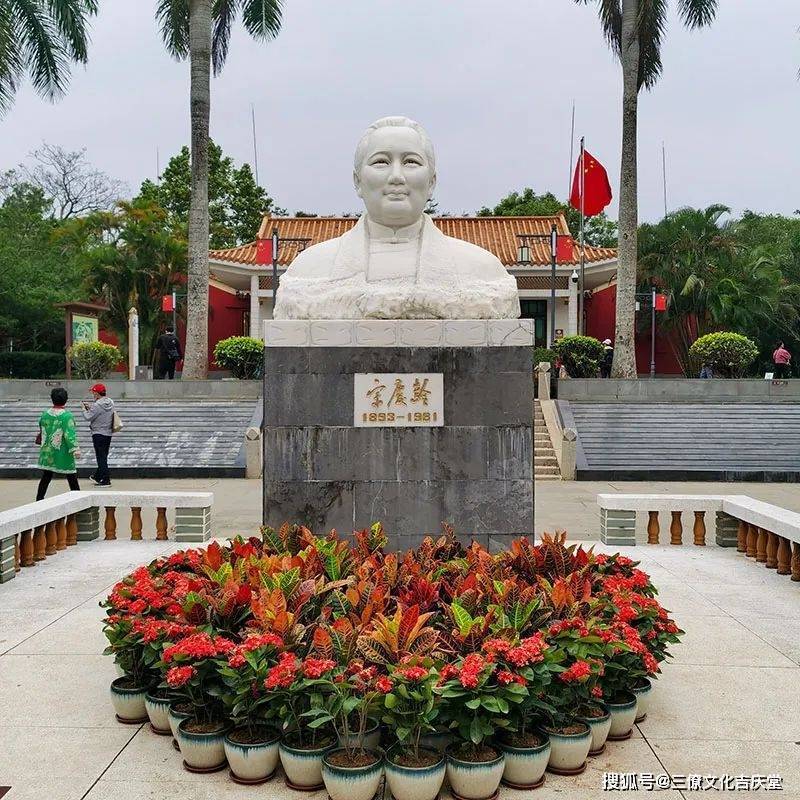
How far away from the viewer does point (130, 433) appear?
13.3m

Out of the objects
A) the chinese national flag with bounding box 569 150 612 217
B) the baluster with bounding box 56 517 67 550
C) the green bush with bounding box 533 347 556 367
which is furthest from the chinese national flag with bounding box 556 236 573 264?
the baluster with bounding box 56 517 67 550

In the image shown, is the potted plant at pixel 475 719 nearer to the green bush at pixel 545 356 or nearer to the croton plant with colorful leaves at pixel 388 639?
the croton plant with colorful leaves at pixel 388 639

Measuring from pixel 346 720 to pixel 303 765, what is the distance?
0.19m

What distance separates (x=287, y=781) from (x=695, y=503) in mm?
4678

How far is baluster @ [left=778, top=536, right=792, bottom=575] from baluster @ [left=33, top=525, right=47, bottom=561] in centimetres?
502

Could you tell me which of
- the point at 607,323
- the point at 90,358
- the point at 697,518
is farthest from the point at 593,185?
the point at 697,518

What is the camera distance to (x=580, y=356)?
16875mm

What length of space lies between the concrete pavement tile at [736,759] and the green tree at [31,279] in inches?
916

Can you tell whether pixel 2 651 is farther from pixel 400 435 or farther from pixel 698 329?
pixel 698 329

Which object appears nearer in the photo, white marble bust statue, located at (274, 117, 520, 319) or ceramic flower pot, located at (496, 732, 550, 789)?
ceramic flower pot, located at (496, 732, 550, 789)

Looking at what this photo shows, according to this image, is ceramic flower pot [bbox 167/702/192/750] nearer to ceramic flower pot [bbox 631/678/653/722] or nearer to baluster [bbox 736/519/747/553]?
ceramic flower pot [bbox 631/678/653/722]

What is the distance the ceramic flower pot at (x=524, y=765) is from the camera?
250cm

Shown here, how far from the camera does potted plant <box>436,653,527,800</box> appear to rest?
242cm

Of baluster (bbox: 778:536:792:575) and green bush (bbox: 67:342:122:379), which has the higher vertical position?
green bush (bbox: 67:342:122:379)
